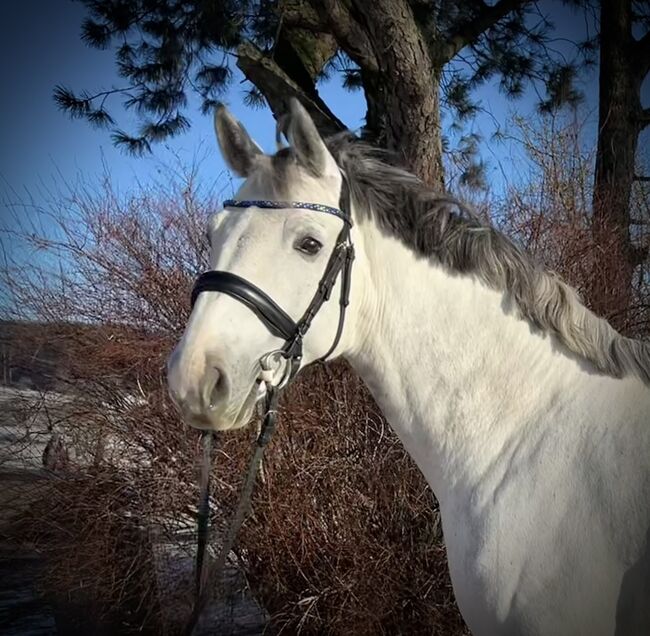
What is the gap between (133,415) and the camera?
14.2ft

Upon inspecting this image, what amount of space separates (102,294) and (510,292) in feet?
12.2

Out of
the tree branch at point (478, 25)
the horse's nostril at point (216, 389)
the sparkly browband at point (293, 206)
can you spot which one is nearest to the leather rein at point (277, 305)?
the sparkly browband at point (293, 206)

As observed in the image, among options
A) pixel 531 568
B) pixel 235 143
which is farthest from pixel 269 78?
pixel 531 568

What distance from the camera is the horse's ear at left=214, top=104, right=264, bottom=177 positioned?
1963mm

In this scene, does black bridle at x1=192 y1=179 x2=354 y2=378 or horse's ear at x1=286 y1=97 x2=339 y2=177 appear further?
horse's ear at x1=286 y1=97 x2=339 y2=177

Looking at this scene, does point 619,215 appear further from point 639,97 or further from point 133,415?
point 133,415

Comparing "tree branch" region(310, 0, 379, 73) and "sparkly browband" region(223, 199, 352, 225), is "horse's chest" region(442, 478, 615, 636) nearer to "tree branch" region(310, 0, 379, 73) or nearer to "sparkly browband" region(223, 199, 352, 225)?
"sparkly browband" region(223, 199, 352, 225)

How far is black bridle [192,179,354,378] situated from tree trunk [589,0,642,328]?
334cm

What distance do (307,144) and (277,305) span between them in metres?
0.48

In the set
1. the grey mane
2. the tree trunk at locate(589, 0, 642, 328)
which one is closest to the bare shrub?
the tree trunk at locate(589, 0, 642, 328)

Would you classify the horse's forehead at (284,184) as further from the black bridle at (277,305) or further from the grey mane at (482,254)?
the grey mane at (482,254)

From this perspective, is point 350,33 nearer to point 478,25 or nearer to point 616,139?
point 478,25

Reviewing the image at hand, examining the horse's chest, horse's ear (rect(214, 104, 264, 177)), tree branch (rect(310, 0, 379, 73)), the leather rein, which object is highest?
tree branch (rect(310, 0, 379, 73))

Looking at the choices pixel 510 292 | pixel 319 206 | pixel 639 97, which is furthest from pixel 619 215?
pixel 319 206
